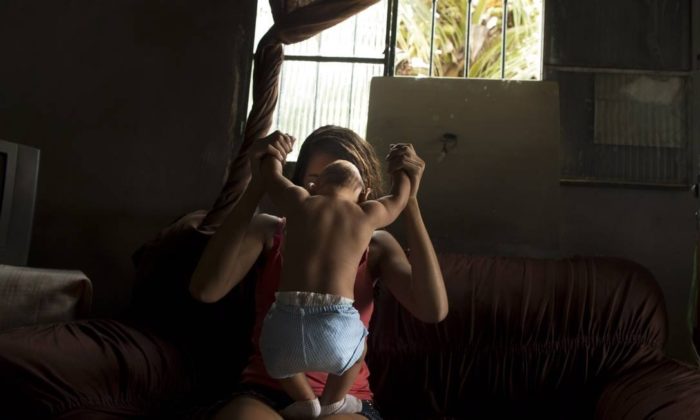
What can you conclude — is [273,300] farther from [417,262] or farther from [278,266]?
[417,262]

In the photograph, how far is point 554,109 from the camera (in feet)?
7.50

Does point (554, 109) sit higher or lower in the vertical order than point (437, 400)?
higher

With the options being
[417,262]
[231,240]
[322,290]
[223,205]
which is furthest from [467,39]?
[322,290]

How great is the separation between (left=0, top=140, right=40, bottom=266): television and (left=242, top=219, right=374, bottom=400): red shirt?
1015 millimetres

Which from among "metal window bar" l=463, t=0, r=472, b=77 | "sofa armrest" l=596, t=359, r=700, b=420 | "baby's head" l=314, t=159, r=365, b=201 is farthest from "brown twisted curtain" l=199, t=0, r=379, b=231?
"sofa armrest" l=596, t=359, r=700, b=420

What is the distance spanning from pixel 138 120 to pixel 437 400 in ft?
5.48

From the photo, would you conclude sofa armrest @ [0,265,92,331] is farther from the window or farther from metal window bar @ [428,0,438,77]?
→ metal window bar @ [428,0,438,77]

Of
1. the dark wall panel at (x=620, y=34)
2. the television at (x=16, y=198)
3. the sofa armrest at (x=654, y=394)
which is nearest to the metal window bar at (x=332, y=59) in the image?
the dark wall panel at (x=620, y=34)

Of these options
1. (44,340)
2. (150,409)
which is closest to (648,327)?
(150,409)

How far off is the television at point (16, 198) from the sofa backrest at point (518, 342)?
1.19 metres

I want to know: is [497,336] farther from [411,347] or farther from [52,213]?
[52,213]

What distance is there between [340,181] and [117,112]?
1.67m

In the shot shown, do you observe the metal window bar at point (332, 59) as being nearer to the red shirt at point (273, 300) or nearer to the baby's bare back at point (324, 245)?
the red shirt at point (273, 300)

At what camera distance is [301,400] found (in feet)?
3.84
